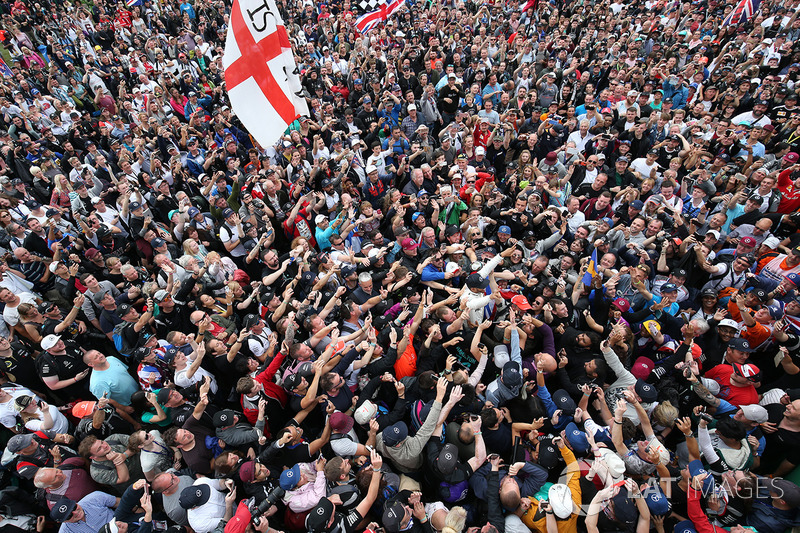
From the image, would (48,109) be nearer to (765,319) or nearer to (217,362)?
(217,362)

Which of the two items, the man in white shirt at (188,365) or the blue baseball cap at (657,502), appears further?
the man in white shirt at (188,365)

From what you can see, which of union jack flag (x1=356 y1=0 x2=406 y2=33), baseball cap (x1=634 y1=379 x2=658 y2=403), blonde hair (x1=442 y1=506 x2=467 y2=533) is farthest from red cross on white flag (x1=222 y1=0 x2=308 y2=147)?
union jack flag (x1=356 y1=0 x2=406 y2=33)

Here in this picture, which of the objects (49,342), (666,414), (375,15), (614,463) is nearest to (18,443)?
(49,342)

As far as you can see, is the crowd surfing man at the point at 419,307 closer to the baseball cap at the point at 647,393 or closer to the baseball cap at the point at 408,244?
the baseball cap at the point at 647,393

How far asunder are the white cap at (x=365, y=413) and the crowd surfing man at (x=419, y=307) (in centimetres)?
3

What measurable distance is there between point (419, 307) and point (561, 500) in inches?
100

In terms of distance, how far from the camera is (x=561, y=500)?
3518 millimetres

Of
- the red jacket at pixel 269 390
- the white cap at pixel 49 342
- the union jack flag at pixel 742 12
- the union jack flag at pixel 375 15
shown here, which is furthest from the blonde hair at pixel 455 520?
the union jack flag at pixel 742 12

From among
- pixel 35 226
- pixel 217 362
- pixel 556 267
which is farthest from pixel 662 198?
pixel 35 226

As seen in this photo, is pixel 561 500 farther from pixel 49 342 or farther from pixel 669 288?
pixel 49 342

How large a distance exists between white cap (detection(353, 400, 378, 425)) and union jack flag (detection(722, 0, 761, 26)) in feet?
53.8

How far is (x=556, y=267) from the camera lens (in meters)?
6.31

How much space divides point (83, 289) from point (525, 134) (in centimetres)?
891

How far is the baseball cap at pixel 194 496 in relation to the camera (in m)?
3.40
